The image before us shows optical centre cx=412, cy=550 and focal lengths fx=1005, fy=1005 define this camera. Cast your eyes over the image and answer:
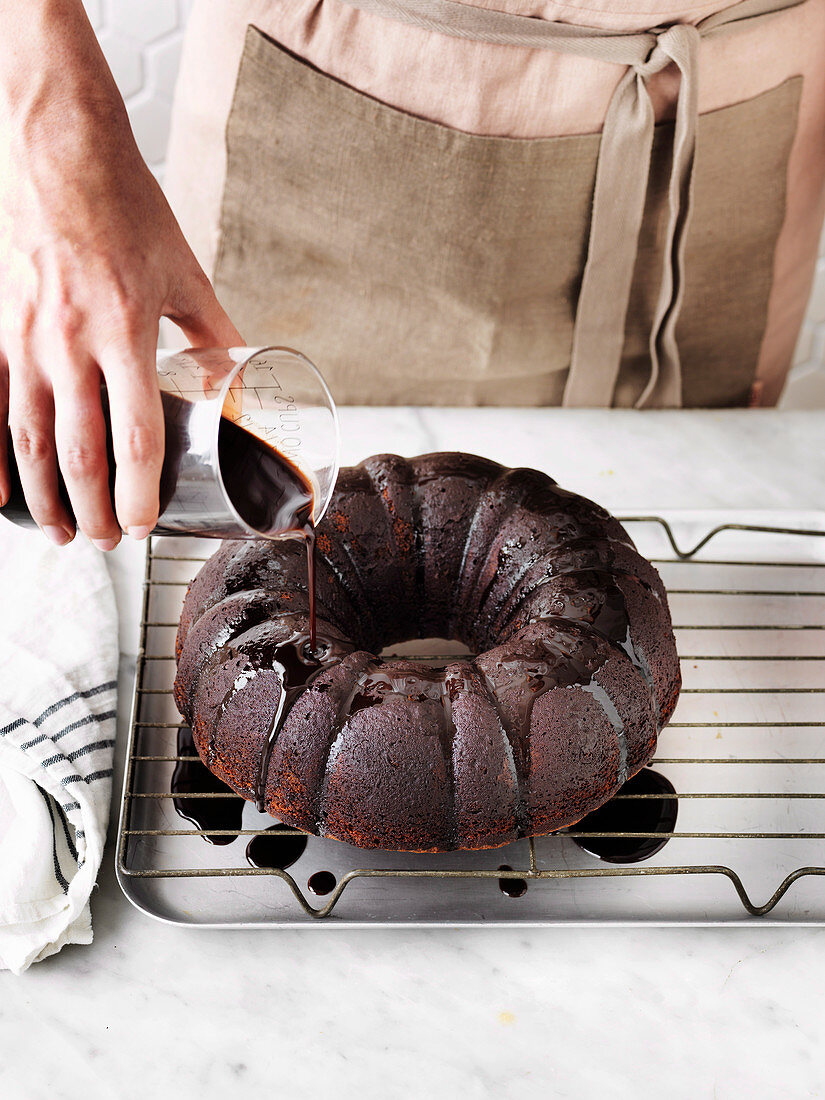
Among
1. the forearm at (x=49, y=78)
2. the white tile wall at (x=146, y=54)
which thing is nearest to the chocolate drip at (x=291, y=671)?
the forearm at (x=49, y=78)

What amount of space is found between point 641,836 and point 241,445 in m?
0.71

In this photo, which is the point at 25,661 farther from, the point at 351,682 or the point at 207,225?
the point at 207,225

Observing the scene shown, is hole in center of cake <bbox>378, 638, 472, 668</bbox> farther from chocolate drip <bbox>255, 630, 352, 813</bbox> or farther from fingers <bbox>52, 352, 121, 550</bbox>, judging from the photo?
fingers <bbox>52, 352, 121, 550</bbox>

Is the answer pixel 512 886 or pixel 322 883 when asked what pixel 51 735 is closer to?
pixel 322 883

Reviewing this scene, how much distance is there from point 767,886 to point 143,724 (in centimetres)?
91

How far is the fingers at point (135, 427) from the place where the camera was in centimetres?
105

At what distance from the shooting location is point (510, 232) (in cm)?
Result: 209

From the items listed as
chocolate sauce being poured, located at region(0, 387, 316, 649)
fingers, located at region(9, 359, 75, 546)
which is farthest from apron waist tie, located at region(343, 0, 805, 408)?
fingers, located at region(9, 359, 75, 546)

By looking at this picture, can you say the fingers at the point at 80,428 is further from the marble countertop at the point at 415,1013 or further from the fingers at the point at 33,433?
the marble countertop at the point at 415,1013

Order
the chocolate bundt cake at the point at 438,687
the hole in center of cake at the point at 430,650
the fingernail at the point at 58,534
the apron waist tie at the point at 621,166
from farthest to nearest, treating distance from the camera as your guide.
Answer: the apron waist tie at the point at 621,166, the hole in center of cake at the point at 430,650, the chocolate bundt cake at the point at 438,687, the fingernail at the point at 58,534

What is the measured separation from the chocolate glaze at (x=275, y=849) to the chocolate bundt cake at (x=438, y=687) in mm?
76

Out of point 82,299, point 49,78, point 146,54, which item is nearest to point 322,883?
point 82,299

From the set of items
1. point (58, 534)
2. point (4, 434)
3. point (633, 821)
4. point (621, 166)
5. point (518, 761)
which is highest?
point (621, 166)

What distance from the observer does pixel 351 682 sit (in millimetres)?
1331
